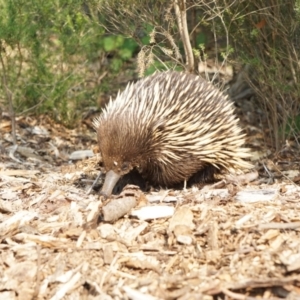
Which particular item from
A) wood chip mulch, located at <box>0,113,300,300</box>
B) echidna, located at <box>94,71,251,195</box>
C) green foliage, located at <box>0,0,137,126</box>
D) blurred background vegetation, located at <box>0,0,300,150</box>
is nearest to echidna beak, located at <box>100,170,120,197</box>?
echidna, located at <box>94,71,251,195</box>

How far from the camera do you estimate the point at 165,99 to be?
5434 millimetres

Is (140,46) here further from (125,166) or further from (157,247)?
(157,247)

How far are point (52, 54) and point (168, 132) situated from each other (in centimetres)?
276

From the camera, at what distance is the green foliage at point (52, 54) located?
267 inches

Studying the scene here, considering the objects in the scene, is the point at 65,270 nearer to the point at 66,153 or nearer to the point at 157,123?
the point at 157,123

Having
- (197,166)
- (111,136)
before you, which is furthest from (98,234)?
(197,166)

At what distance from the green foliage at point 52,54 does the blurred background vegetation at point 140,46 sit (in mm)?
11

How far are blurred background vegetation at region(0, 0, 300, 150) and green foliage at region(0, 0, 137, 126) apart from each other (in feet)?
0.04

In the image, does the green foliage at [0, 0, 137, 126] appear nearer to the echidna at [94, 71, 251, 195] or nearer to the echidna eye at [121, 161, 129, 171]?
the echidna at [94, 71, 251, 195]

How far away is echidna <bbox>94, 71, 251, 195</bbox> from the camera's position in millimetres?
5047

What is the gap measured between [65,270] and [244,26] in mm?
3902

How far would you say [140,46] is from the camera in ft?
21.9

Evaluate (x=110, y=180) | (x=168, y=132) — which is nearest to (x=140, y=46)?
(x=168, y=132)

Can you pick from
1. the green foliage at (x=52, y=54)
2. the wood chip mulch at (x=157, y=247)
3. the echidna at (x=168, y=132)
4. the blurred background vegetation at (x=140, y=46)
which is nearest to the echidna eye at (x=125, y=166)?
the echidna at (x=168, y=132)
